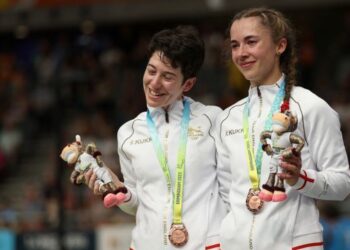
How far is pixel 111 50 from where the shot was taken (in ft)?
47.5

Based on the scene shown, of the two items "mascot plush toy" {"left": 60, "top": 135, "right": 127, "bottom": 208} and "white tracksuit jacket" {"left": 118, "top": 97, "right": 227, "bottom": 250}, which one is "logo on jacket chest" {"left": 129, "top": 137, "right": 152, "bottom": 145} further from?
"mascot plush toy" {"left": 60, "top": 135, "right": 127, "bottom": 208}

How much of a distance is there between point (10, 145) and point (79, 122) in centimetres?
285

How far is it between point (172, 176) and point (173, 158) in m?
0.09

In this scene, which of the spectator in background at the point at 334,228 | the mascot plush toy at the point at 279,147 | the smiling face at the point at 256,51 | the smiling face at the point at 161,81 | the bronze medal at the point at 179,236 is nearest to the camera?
the mascot plush toy at the point at 279,147

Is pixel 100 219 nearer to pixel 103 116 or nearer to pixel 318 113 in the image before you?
pixel 103 116

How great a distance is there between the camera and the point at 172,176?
4812mm

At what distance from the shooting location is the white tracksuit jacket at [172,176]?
15.6 feet

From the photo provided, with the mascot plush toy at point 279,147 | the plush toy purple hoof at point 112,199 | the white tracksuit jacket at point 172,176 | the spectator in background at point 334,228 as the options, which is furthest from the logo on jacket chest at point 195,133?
the spectator in background at point 334,228

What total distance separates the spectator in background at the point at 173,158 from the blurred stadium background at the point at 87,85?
4.33 meters

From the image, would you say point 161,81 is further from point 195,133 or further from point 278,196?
point 278,196

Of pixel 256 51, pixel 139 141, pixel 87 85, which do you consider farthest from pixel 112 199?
pixel 87 85

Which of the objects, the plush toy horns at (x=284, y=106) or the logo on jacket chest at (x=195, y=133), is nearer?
the plush toy horns at (x=284, y=106)

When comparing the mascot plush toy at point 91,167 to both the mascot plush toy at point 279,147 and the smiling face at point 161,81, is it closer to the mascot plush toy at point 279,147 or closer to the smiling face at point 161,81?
the smiling face at point 161,81

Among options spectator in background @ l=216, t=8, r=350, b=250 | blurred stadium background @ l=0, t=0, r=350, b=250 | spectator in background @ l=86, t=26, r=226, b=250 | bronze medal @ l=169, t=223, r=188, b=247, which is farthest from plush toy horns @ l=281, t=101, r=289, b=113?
blurred stadium background @ l=0, t=0, r=350, b=250
